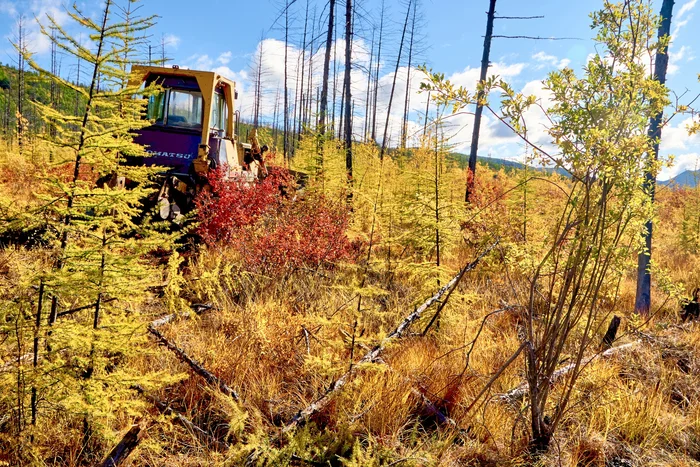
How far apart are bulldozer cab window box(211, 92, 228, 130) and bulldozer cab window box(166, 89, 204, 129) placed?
0.86ft

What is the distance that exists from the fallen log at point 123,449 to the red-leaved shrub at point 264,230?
10.4ft

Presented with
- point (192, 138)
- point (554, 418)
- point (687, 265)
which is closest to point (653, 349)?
point (554, 418)

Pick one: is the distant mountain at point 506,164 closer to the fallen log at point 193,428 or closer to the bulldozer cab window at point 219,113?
the fallen log at point 193,428

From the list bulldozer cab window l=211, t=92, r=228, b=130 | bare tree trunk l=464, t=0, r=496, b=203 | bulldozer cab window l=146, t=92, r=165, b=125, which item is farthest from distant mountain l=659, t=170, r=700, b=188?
bulldozer cab window l=146, t=92, r=165, b=125

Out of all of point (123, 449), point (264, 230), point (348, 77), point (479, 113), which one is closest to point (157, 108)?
point (264, 230)

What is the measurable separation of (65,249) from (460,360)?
303 cm

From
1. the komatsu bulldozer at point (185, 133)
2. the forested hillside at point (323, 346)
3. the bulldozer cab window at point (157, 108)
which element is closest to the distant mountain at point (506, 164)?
the forested hillside at point (323, 346)

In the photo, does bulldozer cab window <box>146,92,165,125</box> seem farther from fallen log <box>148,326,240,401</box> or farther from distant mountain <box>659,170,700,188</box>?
distant mountain <box>659,170,700,188</box>

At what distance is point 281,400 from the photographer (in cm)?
287

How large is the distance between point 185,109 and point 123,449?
6806mm

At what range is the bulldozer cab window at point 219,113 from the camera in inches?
302

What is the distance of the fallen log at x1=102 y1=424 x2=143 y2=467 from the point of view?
1960mm

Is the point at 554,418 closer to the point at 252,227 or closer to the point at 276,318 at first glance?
the point at 276,318

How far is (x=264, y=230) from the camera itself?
6387 mm
